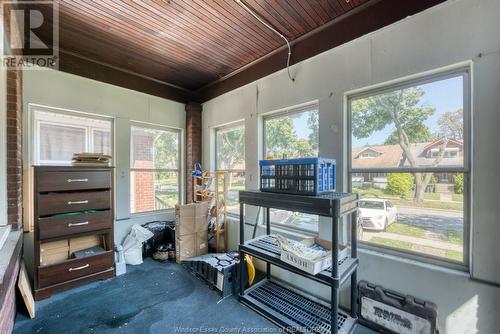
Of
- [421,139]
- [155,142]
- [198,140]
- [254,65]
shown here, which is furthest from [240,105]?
[421,139]

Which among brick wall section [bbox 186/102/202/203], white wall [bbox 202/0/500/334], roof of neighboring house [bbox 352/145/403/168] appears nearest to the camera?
white wall [bbox 202/0/500/334]

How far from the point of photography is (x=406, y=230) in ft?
6.27

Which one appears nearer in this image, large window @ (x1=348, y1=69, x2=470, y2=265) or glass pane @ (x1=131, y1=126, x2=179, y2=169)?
large window @ (x1=348, y1=69, x2=470, y2=265)

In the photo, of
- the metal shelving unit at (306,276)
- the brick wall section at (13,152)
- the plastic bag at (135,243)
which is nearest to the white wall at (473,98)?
the metal shelving unit at (306,276)

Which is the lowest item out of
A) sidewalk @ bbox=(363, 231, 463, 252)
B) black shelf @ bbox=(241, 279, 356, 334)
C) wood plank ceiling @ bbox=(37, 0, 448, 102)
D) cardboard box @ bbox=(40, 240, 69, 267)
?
black shelf @ bbox=(241, 279, 356, 334)

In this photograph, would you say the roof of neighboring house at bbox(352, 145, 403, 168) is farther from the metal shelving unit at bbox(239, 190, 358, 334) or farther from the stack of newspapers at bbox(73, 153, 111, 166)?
the stack of newspapers at bbox(73, 153, 111, 166)

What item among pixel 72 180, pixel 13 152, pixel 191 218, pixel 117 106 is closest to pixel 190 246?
pixel 191 218

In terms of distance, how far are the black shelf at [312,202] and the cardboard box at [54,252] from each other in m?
2.40

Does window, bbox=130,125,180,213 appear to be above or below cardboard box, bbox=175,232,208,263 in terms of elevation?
above

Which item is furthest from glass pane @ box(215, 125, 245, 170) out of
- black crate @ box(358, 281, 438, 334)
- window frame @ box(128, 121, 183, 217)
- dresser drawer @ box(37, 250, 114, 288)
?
black crate @ box(358, 281, 438, 334)

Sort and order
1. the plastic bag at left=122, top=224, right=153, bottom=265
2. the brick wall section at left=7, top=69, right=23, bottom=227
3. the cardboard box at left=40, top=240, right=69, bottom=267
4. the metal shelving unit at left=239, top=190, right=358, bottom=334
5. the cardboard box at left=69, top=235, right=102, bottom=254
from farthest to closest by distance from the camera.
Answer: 1. the plastic bag at left=122, top=224, right=153, bottom=265
2. the cardboard box at left=69, top=235, right=102, bottom=254
3. the cardboard box at left=40, top=240, right=69, bottom=267
4. the brick wall section at left=7, top=69, right=23, bottom=227
5. the metal shelving unit at left=239, top=190, right=358, bottom=334

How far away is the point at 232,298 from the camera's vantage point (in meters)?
2.33

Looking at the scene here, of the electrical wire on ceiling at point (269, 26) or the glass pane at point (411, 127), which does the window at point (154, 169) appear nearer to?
the electrical wire on ceiling at point (269, 26)

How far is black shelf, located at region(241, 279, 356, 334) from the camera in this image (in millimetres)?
1827
